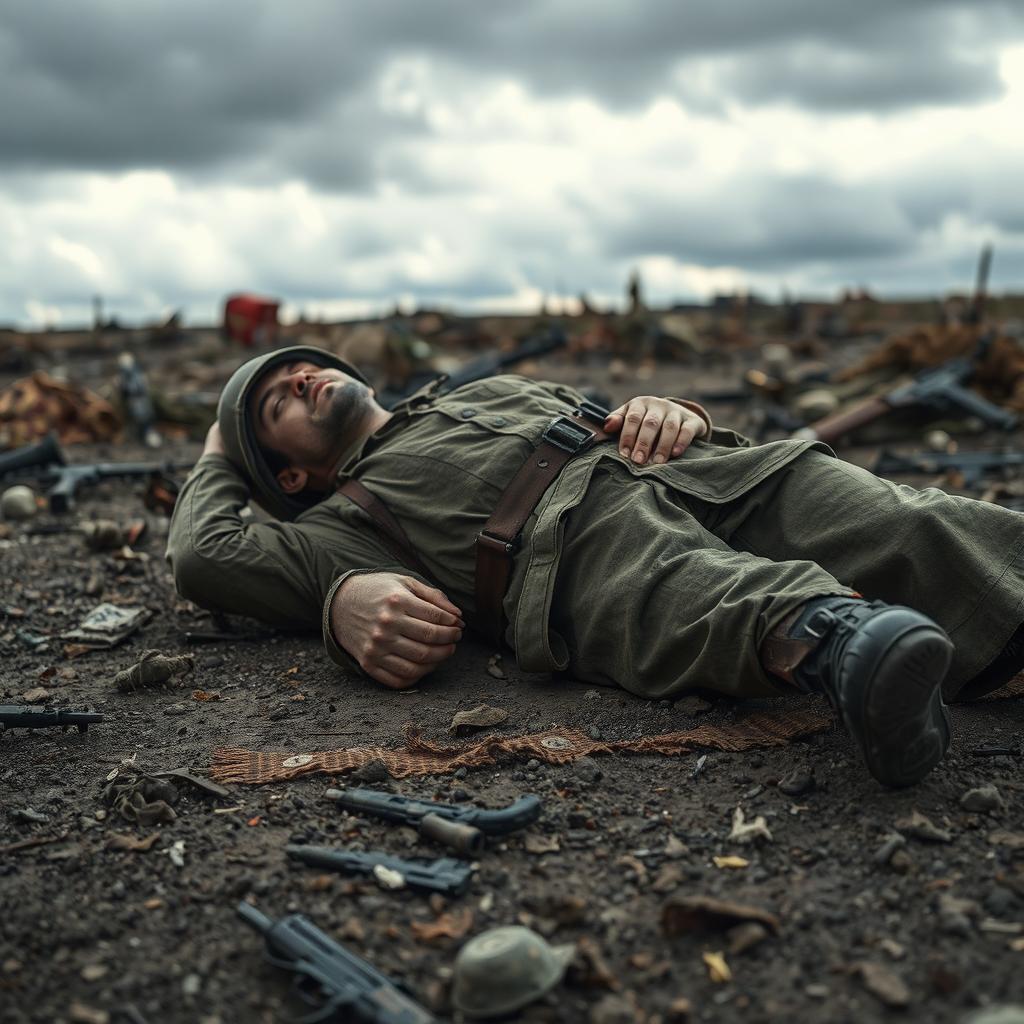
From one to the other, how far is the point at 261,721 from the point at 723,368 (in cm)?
1236

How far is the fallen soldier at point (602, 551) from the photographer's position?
263cm

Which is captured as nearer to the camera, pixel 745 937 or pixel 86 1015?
pixel 86 1015

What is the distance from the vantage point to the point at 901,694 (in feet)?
7.66

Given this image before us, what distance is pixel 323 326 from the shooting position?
789 inches

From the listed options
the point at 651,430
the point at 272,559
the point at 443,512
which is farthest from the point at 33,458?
the point at 651,430

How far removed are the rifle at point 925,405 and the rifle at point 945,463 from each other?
79cm

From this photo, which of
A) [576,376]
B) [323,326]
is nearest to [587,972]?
[576,376]

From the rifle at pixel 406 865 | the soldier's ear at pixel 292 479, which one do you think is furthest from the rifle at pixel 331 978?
the soldier's ear at pixel 292 479

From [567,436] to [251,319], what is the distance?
14.7 m

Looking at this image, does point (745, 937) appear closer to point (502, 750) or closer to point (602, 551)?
point (502, 750)

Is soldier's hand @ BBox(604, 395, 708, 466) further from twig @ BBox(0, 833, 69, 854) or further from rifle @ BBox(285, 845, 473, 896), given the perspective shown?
twig @ BBox(0, 833, 69, 854)

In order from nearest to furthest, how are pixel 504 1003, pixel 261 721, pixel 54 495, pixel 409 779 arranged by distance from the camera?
pixel 504 1003, pixel 409 779, pixel 261 721, pixel 54 495

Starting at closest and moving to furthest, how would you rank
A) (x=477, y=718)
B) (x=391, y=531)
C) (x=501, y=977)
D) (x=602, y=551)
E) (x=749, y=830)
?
1. (x=501, y=977)
2. (x=749, y=830)
3. (x=477, y=718)
4. (x=602, y=551)
5. (x=391, y=531)

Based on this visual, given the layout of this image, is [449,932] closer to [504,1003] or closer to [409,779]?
[504,1003]
